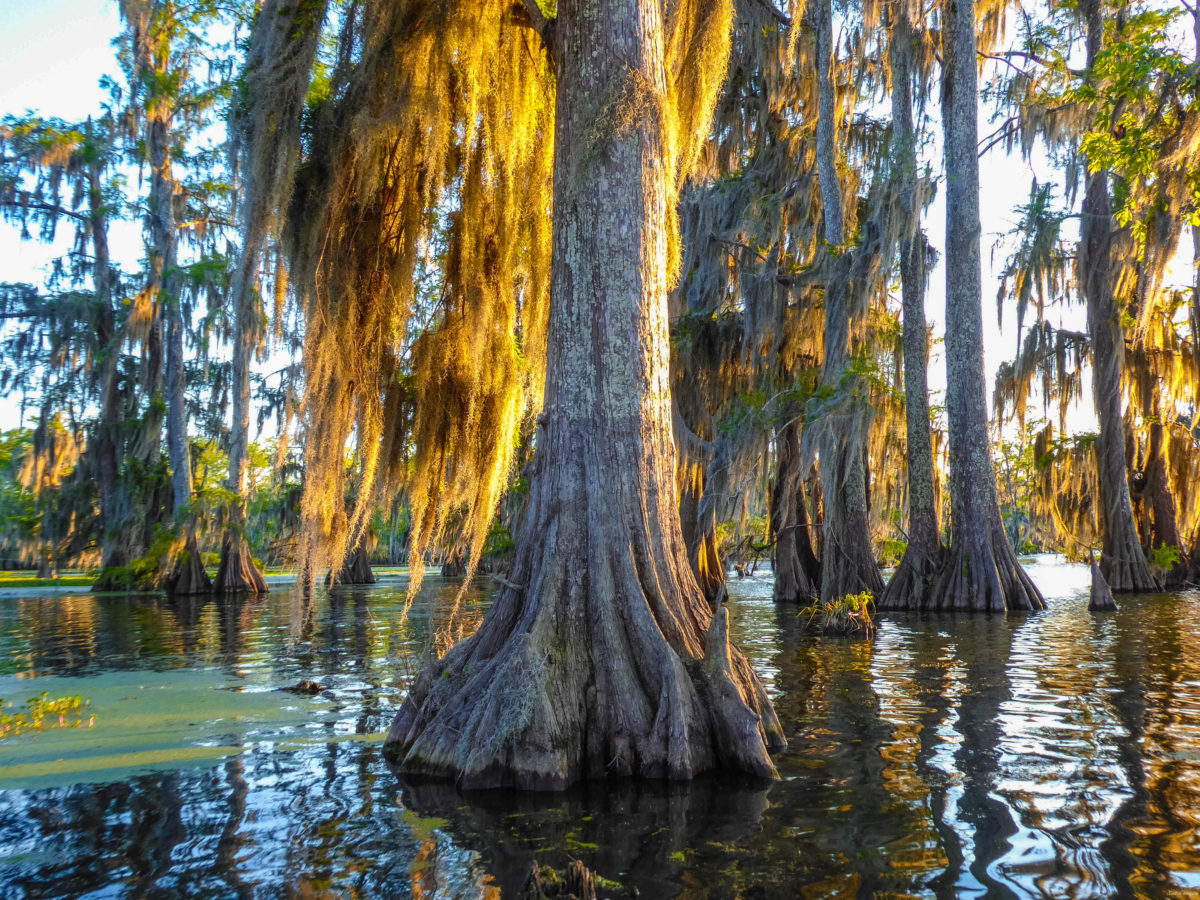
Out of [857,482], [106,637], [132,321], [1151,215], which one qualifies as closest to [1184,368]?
[857,482]

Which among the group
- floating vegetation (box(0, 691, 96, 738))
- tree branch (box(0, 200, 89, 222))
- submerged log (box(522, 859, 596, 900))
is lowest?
floating vegetation (box(0, 691, 96, 738))

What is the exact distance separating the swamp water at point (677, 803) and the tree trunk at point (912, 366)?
6.93m

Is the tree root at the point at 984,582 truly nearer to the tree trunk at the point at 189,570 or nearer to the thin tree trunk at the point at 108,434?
the tree trunk at the point at 189,570

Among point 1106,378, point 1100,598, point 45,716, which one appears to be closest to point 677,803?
point 45,716

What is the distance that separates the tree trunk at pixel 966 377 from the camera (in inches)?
516

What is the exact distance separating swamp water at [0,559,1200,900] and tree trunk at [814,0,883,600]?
6.89 m

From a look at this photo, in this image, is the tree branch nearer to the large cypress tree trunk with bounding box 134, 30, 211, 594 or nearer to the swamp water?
the large cypress tree trunk with bounding box 134, 30, 211, 594

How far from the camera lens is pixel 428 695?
14.1 ft

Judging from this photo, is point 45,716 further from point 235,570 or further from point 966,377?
point 235,570

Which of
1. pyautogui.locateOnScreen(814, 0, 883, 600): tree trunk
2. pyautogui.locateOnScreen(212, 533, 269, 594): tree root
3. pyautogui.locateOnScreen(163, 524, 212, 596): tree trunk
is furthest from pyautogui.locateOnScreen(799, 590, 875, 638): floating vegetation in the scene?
pyautogui.locateOnScreen(163, 524, 212, 596): tree trunk

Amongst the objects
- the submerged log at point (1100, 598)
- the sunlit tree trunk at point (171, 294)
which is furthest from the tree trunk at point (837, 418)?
the sunlit tree trunk at point (171, 294)

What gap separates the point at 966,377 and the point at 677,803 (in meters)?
12.6

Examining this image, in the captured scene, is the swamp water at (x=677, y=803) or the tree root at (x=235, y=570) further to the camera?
the tree root at (x=235, y=570)

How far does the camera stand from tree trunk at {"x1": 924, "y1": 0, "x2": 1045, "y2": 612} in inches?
516
